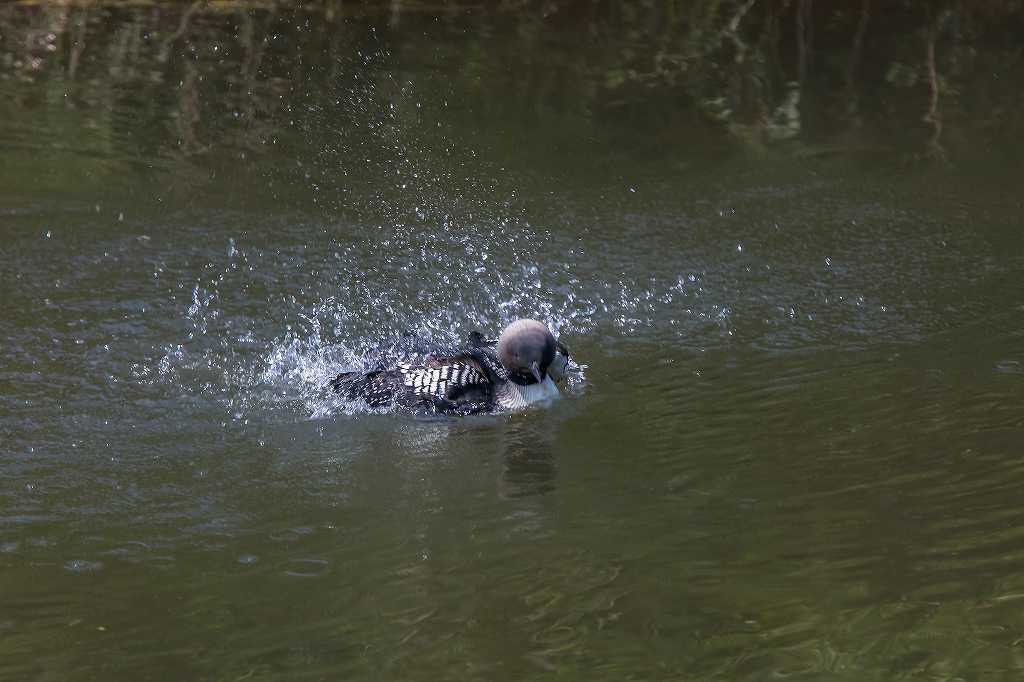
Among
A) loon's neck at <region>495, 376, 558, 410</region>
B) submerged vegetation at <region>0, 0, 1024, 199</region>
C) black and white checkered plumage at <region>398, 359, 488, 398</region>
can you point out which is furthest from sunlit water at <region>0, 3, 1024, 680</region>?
submerged vegetation at <region>0, 0, 1024, 199</region>

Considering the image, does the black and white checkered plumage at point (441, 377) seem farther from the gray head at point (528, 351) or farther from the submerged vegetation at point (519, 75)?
the submerged vegetation at point (519, 75)

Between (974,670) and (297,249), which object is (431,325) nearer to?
(297,249)

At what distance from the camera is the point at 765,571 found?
5457 mm

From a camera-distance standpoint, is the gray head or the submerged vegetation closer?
the gray head

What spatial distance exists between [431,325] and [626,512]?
122 inches

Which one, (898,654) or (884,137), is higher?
(884,137)

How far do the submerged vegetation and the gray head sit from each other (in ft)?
12.8

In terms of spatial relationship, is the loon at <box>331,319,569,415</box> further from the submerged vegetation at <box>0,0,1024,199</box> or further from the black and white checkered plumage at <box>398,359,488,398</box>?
the submerged vegetation at <box>0,0,1024,199</box>

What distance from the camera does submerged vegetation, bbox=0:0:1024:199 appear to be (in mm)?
12133

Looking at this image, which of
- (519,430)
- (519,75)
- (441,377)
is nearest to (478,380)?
(441,377)

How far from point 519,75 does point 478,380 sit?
6.56 metres

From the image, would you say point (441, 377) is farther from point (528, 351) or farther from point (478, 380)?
point (528, 351)

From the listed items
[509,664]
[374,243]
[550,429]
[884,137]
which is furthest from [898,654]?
[884,137]

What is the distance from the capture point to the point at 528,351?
7645 mm
